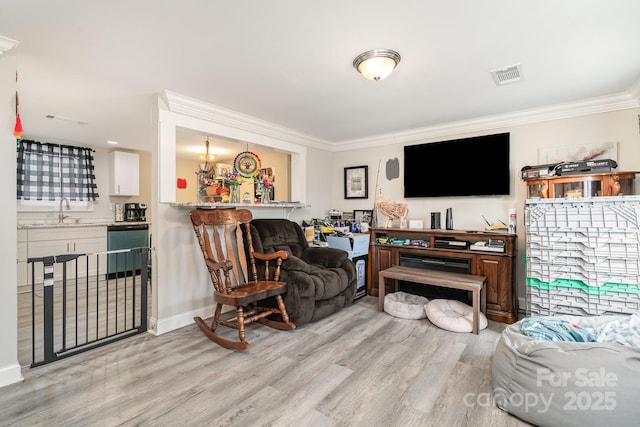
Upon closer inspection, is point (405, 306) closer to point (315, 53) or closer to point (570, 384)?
point (570, 384)

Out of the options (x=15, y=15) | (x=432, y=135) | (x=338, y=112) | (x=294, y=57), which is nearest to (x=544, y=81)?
(x=432, y=135)

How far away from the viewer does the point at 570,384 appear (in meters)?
1.58

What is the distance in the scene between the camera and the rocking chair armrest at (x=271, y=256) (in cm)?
293

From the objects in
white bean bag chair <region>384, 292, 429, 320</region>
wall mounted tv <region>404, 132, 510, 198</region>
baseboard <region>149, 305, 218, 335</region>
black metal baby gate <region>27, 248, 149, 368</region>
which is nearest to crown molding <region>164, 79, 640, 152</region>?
wall mounted tv <region>404, 132, 510, 198</region>

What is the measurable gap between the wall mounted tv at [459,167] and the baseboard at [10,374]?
422cm

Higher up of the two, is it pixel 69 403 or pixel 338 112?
pixel 338 112

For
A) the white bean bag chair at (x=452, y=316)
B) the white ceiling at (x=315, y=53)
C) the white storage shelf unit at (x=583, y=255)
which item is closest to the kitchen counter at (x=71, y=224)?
the white ceiling at (x=315, y=53)

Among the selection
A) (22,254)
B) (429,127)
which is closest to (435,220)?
(429,127)

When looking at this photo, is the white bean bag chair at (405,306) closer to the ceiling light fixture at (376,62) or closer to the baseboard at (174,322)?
the baseboard at (174,322)

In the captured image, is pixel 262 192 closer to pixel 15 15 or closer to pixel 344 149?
pixel 344 149

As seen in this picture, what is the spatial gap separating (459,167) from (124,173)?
5.66 meters

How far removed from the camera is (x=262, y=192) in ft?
13.0

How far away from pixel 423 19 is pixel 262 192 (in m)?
2.71

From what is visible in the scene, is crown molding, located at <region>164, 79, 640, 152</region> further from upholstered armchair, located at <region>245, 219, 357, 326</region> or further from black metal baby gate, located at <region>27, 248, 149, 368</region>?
black metal baby gate, located at <region>27, 248, 149, 368</region>
